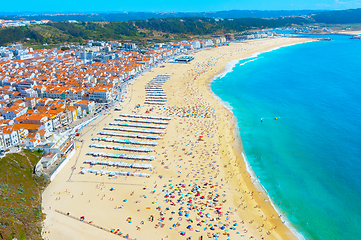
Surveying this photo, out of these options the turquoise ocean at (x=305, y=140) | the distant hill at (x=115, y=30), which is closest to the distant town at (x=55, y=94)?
the turquoise ocean at (x=305, y=140)

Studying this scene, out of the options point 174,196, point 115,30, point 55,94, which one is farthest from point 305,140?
point 115,30

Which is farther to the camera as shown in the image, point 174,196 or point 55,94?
point 55,94

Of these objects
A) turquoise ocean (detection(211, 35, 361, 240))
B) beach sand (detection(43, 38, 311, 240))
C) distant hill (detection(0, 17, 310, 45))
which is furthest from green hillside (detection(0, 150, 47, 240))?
distant hill (detection(0, 17, 310, 45))

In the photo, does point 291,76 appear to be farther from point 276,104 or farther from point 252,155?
point 252,155

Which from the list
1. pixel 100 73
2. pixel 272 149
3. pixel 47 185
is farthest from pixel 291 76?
pixel 47 185

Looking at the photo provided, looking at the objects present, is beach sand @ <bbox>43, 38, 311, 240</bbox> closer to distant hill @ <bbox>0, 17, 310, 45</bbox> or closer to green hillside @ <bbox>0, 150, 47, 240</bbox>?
green hillside @ <bbox>0, 150, 47, 240</bbox>

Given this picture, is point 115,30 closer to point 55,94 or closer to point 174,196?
point 55,94
